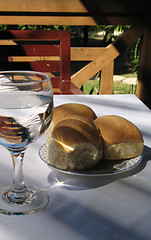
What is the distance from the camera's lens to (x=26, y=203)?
0.52 m

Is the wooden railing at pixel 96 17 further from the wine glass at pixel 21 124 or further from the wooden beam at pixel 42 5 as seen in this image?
the wine glass at pixel 21 124

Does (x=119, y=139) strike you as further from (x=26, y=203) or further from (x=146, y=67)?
(x=146, y=67)

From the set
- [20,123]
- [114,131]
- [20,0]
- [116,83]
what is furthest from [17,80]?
[116,83]

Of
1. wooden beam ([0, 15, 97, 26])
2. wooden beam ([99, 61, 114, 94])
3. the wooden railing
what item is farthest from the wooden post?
wooden beam ([0, 15, 97, 26])

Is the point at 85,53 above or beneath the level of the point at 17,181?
beneath

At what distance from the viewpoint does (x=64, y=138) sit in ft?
2.03

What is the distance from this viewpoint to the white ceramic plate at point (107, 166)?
0.58 meters

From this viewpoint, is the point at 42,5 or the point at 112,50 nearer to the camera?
the point at 42,5

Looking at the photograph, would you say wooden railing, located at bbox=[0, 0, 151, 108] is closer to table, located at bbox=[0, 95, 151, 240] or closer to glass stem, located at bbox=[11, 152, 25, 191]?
table, located at bbox=[0, 95, 151, 240]

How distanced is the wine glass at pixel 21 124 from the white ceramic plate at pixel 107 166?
0.08 meters

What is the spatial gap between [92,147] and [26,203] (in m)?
0.16

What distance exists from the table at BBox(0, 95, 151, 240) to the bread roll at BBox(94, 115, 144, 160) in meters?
0.03

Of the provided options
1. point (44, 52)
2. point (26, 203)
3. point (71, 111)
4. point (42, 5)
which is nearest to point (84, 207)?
point (26, 203)

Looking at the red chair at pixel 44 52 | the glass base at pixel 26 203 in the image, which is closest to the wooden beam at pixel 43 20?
the red chair at pixel 44 52
